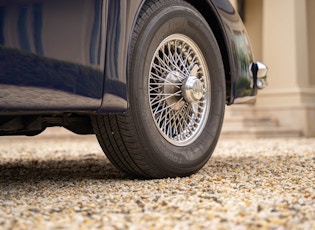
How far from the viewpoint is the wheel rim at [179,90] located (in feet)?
8.89

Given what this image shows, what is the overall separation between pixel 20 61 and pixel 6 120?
1.73 ft

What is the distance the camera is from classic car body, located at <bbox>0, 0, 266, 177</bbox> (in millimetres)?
2037

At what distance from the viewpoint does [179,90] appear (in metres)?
2.80

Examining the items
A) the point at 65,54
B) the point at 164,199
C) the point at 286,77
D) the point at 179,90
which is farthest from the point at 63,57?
the point at 286,77

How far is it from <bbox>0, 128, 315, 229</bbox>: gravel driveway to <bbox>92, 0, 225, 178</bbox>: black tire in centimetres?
12

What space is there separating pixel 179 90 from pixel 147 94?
31 centimetres

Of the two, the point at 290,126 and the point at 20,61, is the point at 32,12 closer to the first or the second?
the point at 20,61

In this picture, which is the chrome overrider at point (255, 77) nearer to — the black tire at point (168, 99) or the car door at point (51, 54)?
the black tire at point (168, 99)

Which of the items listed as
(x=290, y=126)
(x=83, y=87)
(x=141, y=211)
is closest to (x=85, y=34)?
(x=83, y=87)

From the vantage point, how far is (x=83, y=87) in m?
2.21

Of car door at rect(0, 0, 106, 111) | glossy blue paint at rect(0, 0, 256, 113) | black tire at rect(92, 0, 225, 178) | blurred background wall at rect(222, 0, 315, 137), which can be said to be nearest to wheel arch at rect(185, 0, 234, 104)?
black tire at rect(92, 0, 225, 178)

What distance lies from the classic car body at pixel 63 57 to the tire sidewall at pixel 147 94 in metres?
0.08

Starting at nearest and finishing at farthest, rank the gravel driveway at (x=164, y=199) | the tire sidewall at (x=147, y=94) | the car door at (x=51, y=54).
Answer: the gravel driveway at (x=164, y=199), the car door at (x=51, y=54), the tire sidewall at (x=147, y=94)

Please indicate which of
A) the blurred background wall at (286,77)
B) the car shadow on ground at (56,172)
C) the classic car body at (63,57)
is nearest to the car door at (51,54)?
the classic car body at (63,57)
